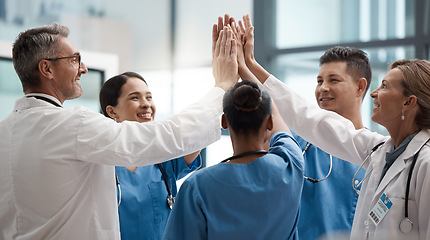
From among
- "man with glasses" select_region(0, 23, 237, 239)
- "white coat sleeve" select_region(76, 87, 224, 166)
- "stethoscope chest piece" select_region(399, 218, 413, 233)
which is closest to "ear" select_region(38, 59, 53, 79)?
"man with glasses" select_region(0, 23, 237, 239)

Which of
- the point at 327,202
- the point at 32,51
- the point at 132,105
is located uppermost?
the point at 32,51

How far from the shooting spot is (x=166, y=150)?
1.68 m

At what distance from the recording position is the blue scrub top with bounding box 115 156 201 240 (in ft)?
7.06

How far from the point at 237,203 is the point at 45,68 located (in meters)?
0.87

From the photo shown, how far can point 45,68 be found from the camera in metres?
1.79

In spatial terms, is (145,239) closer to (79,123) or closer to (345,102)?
(79,123)

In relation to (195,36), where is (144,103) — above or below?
below

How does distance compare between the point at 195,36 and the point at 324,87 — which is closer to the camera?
the point at 324,87

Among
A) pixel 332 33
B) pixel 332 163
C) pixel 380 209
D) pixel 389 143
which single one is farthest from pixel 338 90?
pixel 332 33

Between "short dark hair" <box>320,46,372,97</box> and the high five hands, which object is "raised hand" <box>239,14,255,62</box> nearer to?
the high five hands

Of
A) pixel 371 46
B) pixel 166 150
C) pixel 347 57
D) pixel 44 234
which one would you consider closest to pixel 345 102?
pixel 347 57

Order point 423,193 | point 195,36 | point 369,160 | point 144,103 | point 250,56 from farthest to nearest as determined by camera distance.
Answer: point 195,36 → point 144,103 → point 250,56 → point 369,160 → point 423,193

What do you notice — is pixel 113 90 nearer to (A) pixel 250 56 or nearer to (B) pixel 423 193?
(A) pixel 250 56

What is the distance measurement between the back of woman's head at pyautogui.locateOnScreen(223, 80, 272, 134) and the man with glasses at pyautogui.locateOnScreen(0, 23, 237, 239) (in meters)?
0.24
